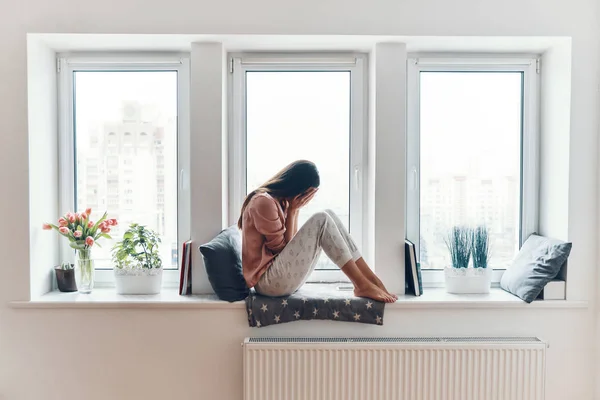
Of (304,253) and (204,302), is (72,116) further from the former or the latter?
(304,253)

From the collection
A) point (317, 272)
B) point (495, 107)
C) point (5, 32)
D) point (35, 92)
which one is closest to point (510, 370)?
point (317, 272)

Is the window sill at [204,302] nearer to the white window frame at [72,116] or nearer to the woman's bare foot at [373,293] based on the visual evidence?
the woman's bare foot at [373,293]

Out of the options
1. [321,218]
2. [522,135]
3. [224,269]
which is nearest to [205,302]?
[224,269]

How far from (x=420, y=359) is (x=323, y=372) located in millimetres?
418

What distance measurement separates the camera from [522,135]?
94.7 inches

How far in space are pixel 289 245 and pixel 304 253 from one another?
76mm

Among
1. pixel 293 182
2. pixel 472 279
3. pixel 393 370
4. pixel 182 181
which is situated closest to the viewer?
pixel 393 370

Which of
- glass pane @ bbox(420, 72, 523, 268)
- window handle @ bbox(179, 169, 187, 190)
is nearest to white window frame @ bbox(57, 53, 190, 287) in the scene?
window handle @ bbox(179, 169, 187, 190)

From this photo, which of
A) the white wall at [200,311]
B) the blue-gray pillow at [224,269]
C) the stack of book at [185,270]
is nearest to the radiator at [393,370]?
the white wall at [200,311]

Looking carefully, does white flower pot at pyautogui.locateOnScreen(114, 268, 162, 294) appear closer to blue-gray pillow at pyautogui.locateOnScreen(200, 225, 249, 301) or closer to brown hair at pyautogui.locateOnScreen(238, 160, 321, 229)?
blue-gray pillow at pyautogui.locateOnScreen(200, 225, 249, 301)

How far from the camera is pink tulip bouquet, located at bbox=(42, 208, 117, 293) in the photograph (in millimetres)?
2180

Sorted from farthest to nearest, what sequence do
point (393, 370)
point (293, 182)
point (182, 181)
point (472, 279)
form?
point (182, 181), point (472, 279), point (293, 182), point (393, 370)

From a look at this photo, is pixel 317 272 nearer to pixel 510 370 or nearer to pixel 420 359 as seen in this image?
pixel 420 359

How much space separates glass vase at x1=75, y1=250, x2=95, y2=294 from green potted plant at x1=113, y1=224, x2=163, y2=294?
0.38ft
